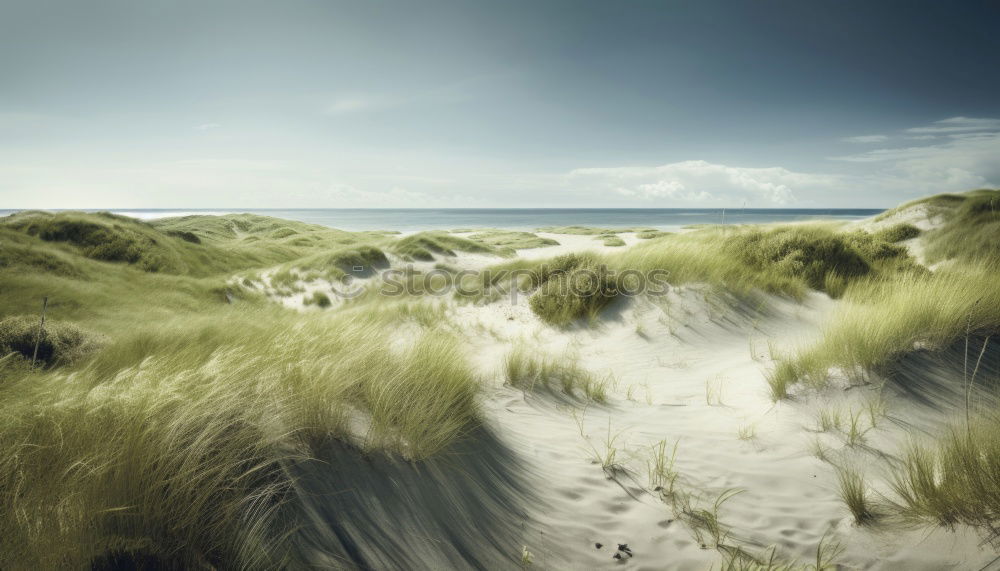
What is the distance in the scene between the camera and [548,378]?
490cm

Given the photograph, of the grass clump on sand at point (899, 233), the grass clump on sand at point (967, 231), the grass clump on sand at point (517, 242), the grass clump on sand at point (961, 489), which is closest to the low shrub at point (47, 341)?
the grass clump on sand at point (961, 489)

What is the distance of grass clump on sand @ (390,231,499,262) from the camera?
1780 cm

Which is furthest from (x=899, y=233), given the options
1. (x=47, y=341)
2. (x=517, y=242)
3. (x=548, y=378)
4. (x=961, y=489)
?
(x=47, y=341)

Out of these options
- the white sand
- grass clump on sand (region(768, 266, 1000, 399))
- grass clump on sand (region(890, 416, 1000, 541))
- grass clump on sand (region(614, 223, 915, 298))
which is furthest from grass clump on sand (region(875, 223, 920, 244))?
grass clump on sand (region(890, 416, 1000, 541))

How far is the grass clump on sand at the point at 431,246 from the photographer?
58.4 feet

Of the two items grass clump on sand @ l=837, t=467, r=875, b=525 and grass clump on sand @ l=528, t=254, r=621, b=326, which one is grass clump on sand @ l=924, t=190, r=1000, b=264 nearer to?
grass clump on sand @ l=528, t=254, r=621, b=326

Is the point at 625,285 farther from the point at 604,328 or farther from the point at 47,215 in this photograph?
the point at 47,215

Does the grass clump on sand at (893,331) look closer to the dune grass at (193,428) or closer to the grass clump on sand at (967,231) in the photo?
the dune grass at (193,428)

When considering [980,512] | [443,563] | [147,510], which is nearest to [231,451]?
[147,510]

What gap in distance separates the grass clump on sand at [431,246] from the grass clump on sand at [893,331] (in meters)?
15.2

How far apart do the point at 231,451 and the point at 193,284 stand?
12726 mm

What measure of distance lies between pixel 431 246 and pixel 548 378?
48.6 feet

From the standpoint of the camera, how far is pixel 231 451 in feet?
5.98

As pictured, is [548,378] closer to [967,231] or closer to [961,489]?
[961,489]
